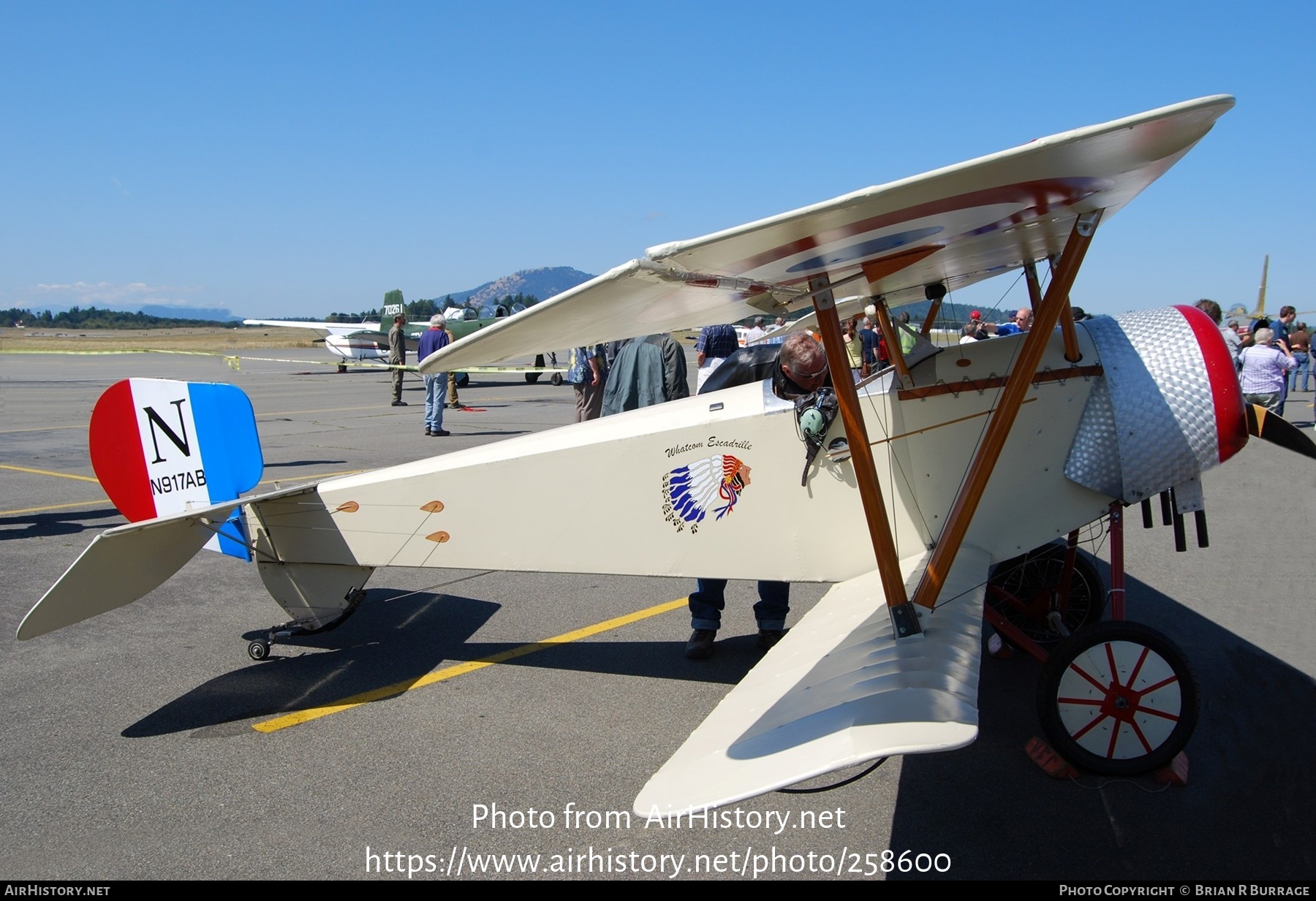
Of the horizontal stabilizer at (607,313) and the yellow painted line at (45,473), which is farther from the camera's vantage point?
the yellow painted line at (45,473)

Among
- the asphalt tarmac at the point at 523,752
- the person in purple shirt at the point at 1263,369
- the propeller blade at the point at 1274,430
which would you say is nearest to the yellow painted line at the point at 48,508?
the asphalt tarmac at the point at 523,752

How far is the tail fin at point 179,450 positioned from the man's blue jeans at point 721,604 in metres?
2.35

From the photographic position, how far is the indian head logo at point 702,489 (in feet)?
13.5

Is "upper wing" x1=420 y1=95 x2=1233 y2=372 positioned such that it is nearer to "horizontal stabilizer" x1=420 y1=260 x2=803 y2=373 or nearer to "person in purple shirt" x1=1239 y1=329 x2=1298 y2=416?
"horizontal stabilizer" x1=420 y1=260 x2=803 y2=373

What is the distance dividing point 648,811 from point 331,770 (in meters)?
2.03

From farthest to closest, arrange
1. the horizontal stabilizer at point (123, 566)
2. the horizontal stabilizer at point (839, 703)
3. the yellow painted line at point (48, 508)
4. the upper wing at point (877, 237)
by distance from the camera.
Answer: the yellow painted line at point (48, 508) → the horizontal stabilizer at point (123, 566) → the upper wing at point (877, 237) → the horizontal stabilizer at point (839, 703)

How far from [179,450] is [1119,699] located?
4.42 m

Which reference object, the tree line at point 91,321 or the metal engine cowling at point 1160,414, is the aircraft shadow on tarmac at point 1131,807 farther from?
the tree line at point 91,321

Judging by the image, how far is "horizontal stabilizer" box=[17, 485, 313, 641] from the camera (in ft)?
12.3

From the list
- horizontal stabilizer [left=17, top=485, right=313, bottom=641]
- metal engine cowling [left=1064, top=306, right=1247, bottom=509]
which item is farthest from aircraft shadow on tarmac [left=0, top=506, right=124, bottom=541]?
metal engine cowling [left=1064, top=306, right=1247, bottom=509]

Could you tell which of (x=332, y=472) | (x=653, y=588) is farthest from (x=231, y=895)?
(x=332, y=472)

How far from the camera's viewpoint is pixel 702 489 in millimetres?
4137

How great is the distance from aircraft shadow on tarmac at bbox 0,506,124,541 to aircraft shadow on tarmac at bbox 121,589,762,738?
343 centimetres

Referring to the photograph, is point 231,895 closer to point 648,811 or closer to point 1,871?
point 1,871
